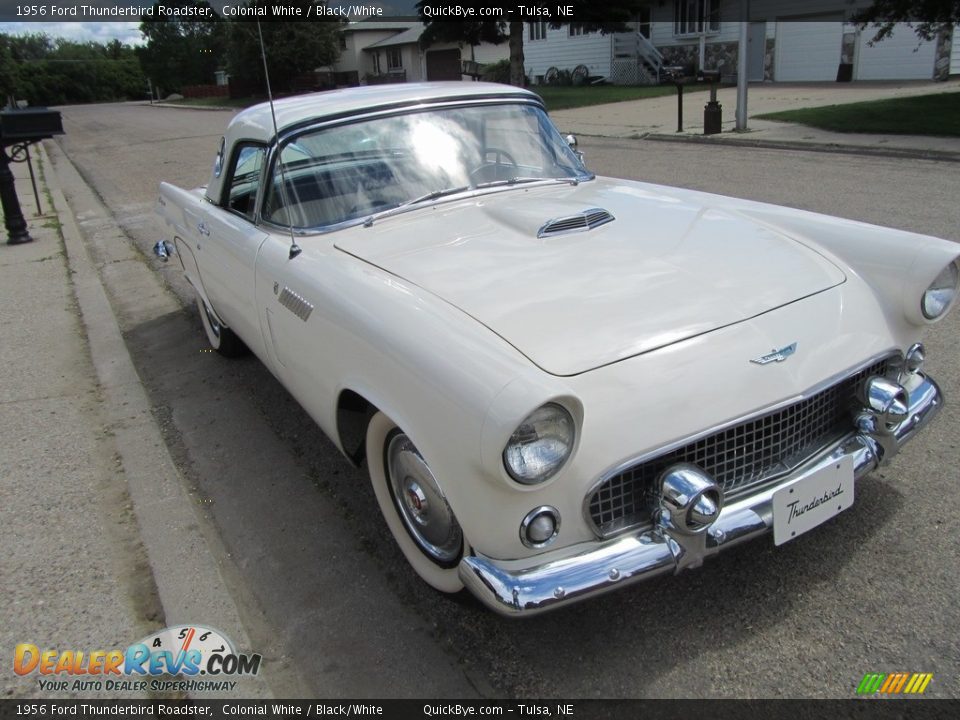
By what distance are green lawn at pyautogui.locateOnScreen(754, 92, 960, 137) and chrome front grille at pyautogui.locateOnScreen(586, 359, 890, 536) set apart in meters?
11.7

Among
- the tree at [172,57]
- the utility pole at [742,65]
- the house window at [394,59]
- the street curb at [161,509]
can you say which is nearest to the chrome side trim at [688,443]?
the street curb at [161,509]

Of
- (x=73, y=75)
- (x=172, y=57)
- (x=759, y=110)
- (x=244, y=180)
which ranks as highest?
(x=172, y=57)

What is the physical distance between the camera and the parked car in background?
202 centimetres

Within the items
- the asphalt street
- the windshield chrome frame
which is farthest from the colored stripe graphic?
the windshield chrome frame

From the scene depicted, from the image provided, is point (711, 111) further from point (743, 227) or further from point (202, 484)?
point (202, 484)

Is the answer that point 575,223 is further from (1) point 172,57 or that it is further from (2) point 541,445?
(1) point 172,57

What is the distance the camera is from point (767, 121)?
50.2 feet

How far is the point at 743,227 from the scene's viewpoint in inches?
120

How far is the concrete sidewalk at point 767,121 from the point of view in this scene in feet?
38.5

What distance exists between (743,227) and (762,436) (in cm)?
109

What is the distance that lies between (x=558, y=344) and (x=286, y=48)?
128 ft

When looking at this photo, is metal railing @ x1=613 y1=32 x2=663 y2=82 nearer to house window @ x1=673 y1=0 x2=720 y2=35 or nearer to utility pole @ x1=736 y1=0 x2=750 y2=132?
house window @ x1=673 y1=0 x2=720 y2=35

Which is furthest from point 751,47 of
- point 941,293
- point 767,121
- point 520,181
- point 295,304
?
point 295,304

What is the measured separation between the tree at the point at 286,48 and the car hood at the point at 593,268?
35.8 m
